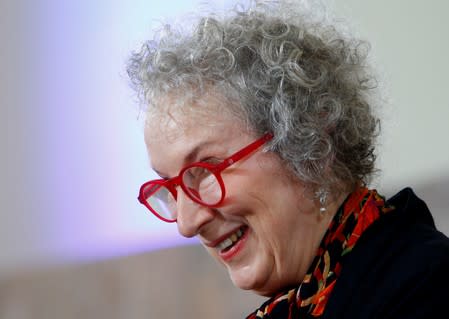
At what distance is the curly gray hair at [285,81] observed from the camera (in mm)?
1557

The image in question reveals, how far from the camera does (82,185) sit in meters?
3.28

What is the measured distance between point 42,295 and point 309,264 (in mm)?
2027

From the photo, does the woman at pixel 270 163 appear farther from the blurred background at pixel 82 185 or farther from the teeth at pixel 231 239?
the blurred background at pixel 82 185

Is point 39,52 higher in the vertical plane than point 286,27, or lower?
higher

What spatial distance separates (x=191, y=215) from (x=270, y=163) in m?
0.20

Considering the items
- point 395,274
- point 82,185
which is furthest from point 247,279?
point 82,185

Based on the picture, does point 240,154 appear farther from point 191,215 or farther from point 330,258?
point 330,258

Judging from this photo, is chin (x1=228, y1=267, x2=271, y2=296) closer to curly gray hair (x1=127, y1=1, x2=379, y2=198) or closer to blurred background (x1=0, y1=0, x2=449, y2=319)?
curly gray hair (x1=127, y1=1, x2=379, y2=198)

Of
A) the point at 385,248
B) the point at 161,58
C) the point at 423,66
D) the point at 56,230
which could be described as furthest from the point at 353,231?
the point at 56,230

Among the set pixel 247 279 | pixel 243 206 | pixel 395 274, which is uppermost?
pixel 243 206

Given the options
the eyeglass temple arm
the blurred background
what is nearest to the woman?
Answer: the eyeglass temple arm

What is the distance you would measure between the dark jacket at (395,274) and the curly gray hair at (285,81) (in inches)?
6.7

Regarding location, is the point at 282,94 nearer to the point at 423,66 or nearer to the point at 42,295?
the point at 423,66

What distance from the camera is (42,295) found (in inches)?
131
